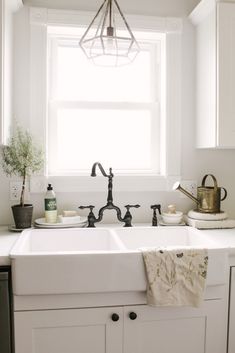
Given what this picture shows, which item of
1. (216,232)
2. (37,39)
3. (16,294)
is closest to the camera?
(16,294)

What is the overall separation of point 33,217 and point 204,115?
48.5 inches

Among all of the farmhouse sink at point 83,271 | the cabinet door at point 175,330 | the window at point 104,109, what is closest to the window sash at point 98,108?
the window at point 104,109

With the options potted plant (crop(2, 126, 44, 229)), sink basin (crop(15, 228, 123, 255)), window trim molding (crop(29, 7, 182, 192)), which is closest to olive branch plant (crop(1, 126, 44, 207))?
potted plant (crop(2, 126, 44, 229))

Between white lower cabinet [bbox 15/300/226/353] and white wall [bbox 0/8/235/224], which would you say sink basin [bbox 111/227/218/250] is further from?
white lower cabinet [bbox 15/300/226/353]

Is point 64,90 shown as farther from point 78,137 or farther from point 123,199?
point 123,199

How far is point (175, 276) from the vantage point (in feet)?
5.20

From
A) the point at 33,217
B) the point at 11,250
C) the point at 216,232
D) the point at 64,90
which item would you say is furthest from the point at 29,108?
the point at 216,232

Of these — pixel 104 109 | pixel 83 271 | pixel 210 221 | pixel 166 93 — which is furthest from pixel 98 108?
pixel 83 271

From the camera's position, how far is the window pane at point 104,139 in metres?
2.39

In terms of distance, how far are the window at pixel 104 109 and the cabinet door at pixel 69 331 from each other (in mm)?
997

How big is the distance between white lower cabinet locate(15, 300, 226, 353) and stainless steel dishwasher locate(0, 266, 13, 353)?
4cm

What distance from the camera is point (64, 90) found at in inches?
94.0

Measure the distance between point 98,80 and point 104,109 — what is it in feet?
0.65

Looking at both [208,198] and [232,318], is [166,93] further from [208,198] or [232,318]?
[232,318]
